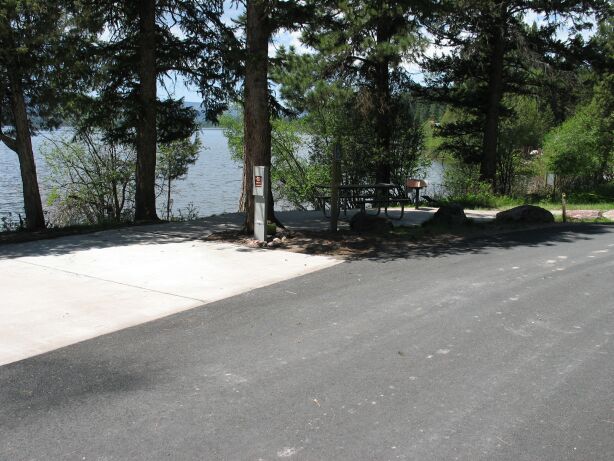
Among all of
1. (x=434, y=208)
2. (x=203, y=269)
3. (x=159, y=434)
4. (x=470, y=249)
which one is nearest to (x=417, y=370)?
(x=159, y=434)

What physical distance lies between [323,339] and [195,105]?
41.4ft

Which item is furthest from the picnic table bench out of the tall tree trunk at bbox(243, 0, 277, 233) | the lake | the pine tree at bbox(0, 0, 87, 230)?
the lake

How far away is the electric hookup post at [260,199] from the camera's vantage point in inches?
398

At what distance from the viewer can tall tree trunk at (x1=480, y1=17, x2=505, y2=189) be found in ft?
66.5

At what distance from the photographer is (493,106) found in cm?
2078

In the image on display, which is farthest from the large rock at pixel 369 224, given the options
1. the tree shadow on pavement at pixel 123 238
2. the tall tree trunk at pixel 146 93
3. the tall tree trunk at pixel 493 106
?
the tall tree trunk at pixel 493 106

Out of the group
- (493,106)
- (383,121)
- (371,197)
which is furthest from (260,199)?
(493,106)

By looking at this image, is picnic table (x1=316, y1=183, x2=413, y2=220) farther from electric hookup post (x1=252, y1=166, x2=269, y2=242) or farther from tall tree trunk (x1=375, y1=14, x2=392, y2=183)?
electric hookup post (x1=252, y1=166, x2=269, y2=242)

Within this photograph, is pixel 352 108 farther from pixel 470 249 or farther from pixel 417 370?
pixel 417 370

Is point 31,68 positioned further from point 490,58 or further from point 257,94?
point 490,58

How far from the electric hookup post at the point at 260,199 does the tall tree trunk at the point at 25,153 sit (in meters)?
5.97

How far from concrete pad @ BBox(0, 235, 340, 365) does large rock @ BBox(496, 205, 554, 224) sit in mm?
5761

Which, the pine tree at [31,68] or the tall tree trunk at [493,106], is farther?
the tall tree trunk at [493,106]

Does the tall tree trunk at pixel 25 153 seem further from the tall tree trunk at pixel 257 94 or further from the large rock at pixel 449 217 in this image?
the large rock at pixel 449 217
